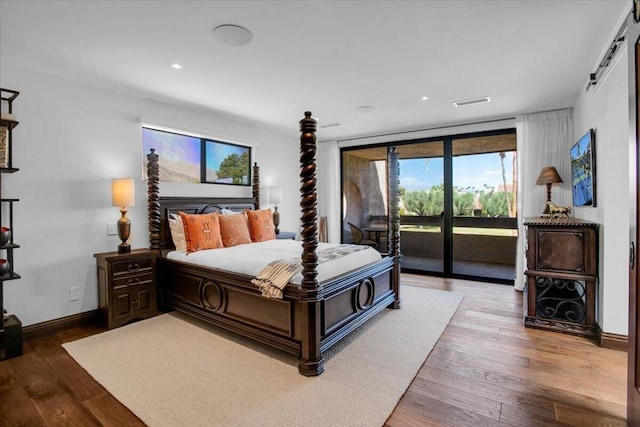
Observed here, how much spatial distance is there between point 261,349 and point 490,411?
179cm

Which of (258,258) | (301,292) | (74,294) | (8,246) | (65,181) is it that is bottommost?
(74,294)

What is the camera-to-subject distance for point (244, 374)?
2.42 m

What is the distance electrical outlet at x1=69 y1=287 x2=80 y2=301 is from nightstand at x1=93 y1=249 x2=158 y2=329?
19cm

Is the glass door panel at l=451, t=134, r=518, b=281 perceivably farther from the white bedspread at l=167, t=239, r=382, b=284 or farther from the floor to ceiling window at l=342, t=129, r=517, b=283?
the white bedspread at l=167, t=239, r=382, b=284

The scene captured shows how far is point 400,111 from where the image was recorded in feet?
15.0

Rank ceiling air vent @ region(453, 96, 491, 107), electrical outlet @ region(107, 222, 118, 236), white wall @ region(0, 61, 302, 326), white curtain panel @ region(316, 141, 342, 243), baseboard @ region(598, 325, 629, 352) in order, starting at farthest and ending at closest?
white curtain panel @ region(316, 141, 342, 243)
ceiling air vent @ region(453, 96, 491, 107)
electrical outlet @ region(107, 222, 118, 236)
white wall @ region(0, 61, 302, 326)
baseboard @ region(598, 325, 629, 352)

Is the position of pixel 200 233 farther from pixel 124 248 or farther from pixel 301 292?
pixel 301 292

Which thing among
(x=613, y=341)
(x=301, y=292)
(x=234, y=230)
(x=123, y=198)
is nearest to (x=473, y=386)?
(x=301, y=292)

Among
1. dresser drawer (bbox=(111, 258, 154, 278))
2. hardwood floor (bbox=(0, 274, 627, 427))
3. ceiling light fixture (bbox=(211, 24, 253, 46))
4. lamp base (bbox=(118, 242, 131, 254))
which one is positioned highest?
ceiling light fixture (bbox=(211, 24, 253, 46))

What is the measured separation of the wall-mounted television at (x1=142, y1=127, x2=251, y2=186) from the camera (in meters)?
4.20

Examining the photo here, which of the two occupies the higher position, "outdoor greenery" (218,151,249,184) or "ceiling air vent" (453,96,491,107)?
"ceiling air vent" (453,96,491,107)

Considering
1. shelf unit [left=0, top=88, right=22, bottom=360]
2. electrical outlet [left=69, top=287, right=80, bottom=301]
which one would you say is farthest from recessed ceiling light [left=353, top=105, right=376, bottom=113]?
electrical outlet [left=69, top=287, right=80, bottom=301]

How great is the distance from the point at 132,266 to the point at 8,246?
39.7 inches

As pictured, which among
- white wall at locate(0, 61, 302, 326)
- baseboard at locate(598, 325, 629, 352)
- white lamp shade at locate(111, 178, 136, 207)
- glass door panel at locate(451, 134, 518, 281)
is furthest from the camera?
glass door panel at locate(451, 134, 518, 281)
